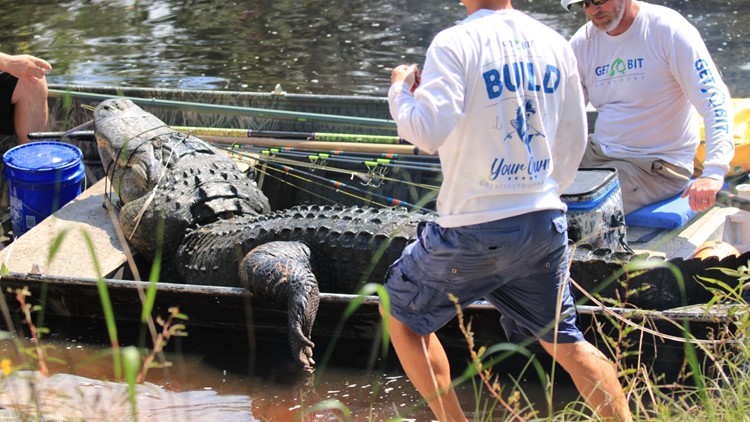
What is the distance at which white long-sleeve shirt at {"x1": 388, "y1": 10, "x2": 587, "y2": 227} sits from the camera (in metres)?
2.85

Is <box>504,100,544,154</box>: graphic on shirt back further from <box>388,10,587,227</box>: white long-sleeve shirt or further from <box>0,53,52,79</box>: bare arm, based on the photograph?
<box>0,53,52,79</box>: bare arm

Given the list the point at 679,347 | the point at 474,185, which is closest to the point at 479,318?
the point at 679,347

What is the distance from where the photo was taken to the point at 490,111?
2.93 m

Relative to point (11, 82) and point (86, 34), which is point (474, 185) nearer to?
point (11, 82)

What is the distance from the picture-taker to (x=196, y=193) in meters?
5.64

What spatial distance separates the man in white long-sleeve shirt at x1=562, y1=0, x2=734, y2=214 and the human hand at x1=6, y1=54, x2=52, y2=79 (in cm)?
349

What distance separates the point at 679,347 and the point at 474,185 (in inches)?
60.7

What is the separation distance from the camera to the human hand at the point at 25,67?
6227 mm

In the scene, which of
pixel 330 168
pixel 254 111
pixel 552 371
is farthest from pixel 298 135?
pixel 552 371

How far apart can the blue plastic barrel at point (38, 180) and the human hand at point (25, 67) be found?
548mm

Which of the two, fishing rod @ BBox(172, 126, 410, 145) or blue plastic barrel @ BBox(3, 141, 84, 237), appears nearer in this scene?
blue plastic barrel @ BBox(3, 141, 84, 237)

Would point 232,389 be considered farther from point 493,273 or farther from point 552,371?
point 493,273

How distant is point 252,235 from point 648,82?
224cm

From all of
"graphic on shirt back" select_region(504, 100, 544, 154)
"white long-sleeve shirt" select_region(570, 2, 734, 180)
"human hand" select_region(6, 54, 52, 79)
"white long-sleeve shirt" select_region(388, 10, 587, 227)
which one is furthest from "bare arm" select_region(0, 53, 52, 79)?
"graphic on shirt back" select_region(504, 100, 544, 154)
